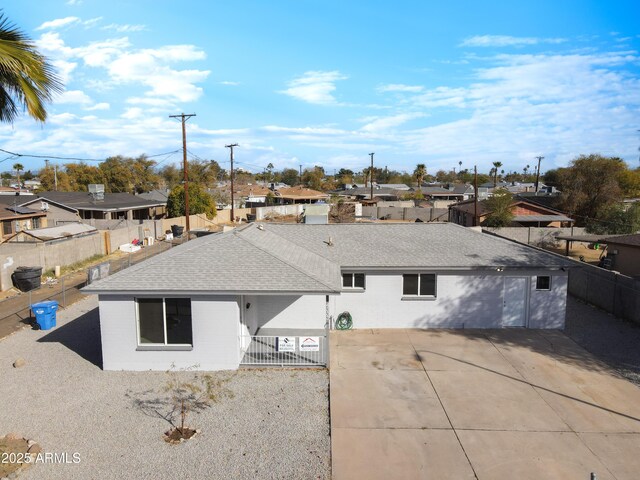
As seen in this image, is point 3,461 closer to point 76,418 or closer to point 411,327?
point 76,418

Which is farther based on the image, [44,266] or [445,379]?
[44,266]

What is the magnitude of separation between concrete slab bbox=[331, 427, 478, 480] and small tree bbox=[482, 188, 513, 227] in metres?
37.6

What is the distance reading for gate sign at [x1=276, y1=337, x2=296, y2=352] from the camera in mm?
13984

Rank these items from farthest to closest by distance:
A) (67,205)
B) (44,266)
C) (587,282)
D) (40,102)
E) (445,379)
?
1. (67,205)
2. (44,266)
3. (587,282)
4. (445,379)
5. (40,102)

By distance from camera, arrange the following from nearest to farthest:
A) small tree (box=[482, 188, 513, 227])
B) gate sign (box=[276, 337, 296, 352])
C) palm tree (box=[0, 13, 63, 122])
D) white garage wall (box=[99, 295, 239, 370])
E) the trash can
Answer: palm tree (box=[0, 13, 63, 122]) < white garage wall (box=[99, 295, 239, 370]) < gate sign (box=[276, 337, 296, 352]) < the trash can < small tree (box=[482, 188, 513, 227])

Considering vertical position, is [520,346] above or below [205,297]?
below

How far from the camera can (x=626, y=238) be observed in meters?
27.6

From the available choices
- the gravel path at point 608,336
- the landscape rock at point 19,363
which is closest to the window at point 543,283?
the gravel path at point 608,336

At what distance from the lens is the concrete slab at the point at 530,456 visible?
8.96 meters

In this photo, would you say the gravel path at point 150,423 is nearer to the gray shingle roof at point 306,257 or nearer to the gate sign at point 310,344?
the gate sign at point 310,344

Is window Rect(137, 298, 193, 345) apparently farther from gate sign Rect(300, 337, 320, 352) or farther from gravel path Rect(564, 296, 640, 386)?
gravel path Rect(564, 296, 640, 386)

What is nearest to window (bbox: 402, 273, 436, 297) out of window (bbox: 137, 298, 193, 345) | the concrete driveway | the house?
the house

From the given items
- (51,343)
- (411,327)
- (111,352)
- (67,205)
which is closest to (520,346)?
(411,327)

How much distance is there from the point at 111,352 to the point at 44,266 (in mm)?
16367
